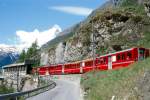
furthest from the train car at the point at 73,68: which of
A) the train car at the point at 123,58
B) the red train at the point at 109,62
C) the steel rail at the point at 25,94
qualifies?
the steel rail at the point at 25,94

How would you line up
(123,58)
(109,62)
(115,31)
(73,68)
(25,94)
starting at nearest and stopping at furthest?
(25,94) < (123,58) < (109,62) < (73,68) < (115,31)

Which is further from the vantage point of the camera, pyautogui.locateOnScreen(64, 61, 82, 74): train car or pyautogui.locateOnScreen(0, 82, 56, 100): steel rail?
pyautogui.locateOnScreen(64, 61, 82, 74): train car

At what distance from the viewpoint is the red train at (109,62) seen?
1802 inches

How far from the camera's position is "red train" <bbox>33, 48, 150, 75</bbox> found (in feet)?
150

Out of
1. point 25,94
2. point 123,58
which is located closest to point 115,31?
point 123,58

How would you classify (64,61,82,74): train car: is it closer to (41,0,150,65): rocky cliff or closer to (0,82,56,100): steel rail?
(41,0,150,65): rocky cliff

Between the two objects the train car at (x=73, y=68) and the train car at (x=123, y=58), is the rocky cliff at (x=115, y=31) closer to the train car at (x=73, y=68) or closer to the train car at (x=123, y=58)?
the train car at (x=73, y=68)

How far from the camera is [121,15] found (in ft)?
316

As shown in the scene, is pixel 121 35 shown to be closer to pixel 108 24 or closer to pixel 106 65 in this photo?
pixel 108 24

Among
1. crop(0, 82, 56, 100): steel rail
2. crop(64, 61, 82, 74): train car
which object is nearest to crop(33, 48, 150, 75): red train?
crop(64, 61, 82, 74): train car

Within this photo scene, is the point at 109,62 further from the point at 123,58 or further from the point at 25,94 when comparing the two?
the point at 25,94

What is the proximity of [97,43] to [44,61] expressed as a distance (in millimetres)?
43365

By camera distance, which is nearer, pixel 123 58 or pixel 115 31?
pixel 123 58

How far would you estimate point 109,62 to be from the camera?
5284cm
